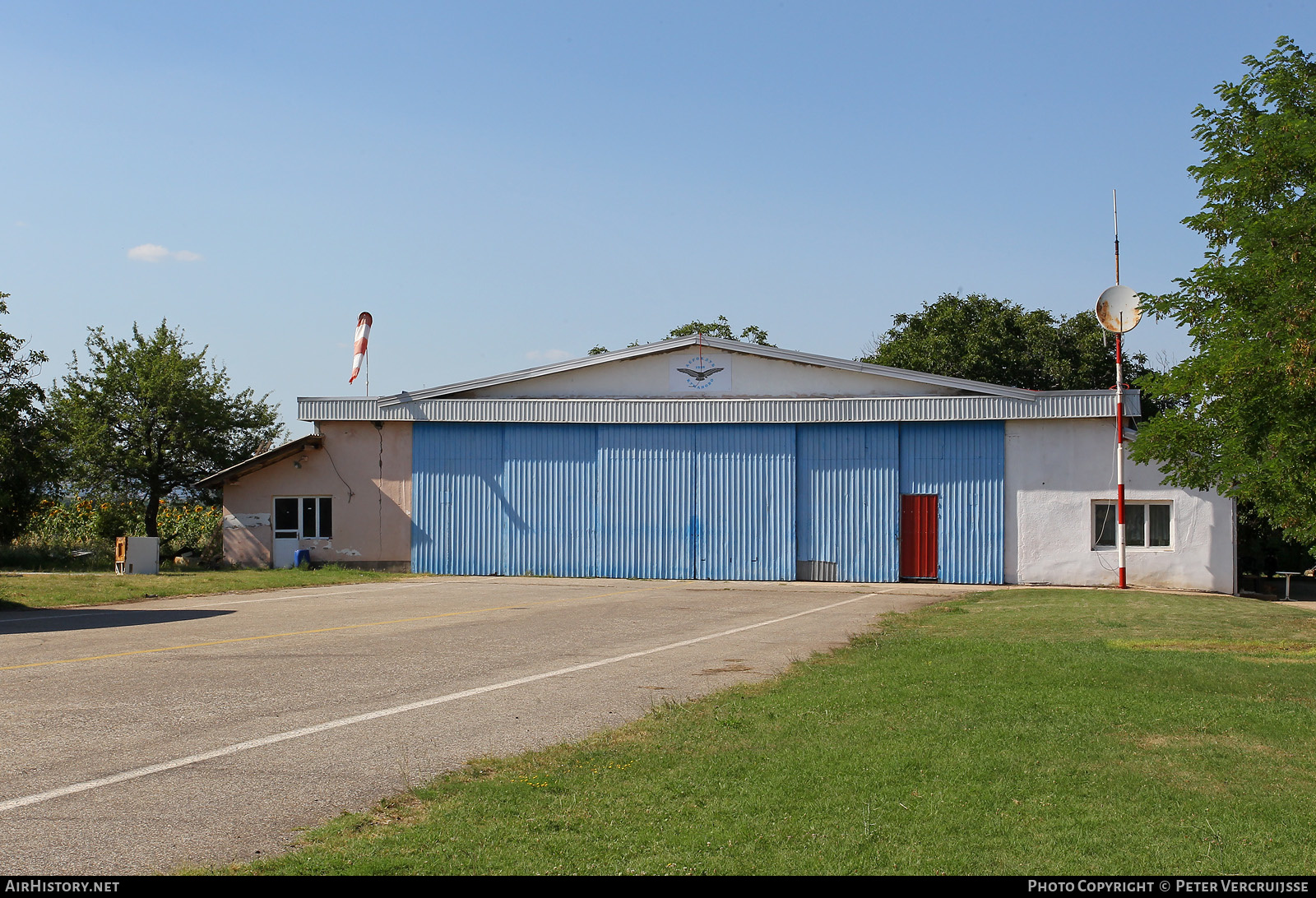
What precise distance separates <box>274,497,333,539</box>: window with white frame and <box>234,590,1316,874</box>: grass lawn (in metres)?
23.9

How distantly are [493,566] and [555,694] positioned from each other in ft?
70.4

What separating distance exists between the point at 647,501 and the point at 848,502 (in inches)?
221

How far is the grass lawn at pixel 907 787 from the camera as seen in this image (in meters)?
4.93

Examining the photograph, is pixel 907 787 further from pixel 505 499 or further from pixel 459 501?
pixel 459 501

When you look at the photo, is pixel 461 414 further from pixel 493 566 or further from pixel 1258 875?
pixel 1258 875

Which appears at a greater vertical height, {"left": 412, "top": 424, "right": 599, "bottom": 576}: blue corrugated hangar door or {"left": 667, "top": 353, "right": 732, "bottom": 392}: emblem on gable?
{"left": 667, "top": 353, "right": 732, "bottom": 392}: emblem on gable

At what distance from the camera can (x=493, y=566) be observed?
30.9 m

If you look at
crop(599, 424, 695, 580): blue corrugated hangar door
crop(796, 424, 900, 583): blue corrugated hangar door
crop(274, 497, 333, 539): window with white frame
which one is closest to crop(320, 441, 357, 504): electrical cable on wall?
crop(274, 497, 333, 539): window with white frame

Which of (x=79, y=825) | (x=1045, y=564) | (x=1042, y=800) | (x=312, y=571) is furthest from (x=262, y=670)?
(x=1045, y=564)

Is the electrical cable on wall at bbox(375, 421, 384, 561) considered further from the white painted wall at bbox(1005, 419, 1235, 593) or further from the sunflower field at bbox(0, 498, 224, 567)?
the white painted wall at bbox(1005, 419, 1235, 593)

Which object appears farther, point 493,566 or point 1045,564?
point 493,566

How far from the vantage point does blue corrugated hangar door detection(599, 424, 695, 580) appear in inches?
1182

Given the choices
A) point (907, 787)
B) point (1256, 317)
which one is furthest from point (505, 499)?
point (907, 787)

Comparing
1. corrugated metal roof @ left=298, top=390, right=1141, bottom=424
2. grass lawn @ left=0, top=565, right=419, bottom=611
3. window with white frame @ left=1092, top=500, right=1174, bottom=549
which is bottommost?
grass lawn @ left=0, top=565, right=419, bottom=611
